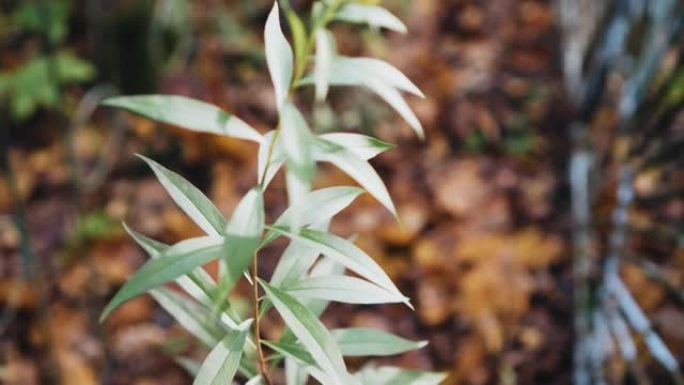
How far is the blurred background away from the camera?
180cm

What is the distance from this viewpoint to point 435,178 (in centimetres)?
213

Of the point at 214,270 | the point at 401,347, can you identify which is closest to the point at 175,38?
the point at 214,270

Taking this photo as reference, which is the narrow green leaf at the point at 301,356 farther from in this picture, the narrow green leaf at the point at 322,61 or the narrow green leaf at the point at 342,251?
the narrow green leaf at the point at 322,61

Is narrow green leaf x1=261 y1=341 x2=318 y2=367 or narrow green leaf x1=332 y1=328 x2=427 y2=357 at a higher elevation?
narrow green leaf x1=261 y1=341 x2=318 y2=367

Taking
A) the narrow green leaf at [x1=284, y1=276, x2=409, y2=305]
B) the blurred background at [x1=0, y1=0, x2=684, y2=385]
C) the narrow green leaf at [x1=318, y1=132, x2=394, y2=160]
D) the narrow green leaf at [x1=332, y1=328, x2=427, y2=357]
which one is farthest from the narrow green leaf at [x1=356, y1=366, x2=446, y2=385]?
the blurred background at [x1=0, y1=0, x2=684, y2=385]

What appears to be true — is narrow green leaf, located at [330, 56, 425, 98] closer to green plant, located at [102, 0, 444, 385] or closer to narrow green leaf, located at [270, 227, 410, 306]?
green plant, located at [102, 0, 444, 385]

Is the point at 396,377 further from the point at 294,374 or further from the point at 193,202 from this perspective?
the point at 193,202

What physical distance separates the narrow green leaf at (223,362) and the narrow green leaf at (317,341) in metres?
0.06

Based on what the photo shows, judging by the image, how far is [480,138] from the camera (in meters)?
2.21

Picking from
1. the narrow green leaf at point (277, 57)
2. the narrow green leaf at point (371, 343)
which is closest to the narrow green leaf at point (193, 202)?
the narrow green leaf at point (277, 57)

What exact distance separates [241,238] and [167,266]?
71 millimetres

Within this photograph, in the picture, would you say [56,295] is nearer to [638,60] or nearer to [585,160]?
[585,160]

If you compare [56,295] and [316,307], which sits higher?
[56,295]

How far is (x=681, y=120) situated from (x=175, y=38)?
1.56 m
